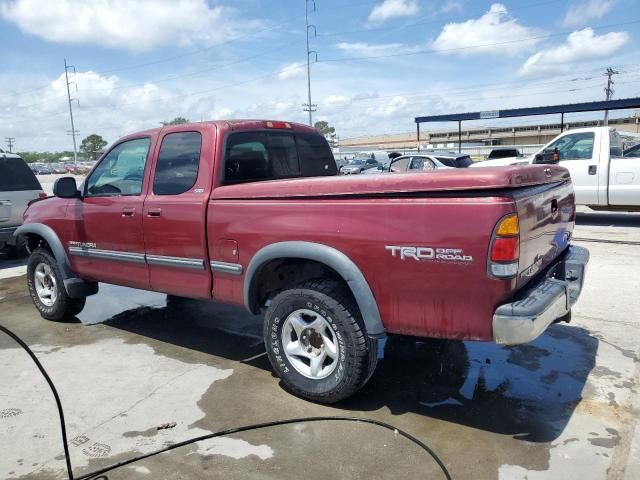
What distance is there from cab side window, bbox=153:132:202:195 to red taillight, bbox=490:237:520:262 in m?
2.37

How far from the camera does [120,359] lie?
4.50 m

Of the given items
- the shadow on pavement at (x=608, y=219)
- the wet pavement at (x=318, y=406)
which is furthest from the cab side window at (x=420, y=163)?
the wet pavement at (x=318, y=406)

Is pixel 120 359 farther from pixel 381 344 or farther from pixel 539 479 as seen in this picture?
pixel 539 479

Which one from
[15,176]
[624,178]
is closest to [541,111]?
[624,178]

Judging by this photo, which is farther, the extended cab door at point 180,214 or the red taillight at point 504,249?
the extended cab door at point 180,214

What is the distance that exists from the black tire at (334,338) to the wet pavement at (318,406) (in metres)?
0.17

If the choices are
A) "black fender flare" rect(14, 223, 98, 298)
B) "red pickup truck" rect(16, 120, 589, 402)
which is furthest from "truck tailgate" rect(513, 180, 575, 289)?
"black fender flare" rect(14, 223, 98, 298)

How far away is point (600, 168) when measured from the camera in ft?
35.2

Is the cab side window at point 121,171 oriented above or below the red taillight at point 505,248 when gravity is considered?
above

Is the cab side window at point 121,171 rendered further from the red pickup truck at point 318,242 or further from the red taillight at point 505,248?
the red taillight at point 505,248

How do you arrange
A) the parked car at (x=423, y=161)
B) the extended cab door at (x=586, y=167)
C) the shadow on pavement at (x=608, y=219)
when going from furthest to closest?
the parked car at (x=423, y=161) → the shadow on pavement at (x=608, y=219) → the extended cab door at (x=586, y=167)

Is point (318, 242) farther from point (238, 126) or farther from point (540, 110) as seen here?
point (540, 110)

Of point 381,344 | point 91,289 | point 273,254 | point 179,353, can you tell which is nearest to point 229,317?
point 179,353

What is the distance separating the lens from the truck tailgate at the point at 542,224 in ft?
9.45
